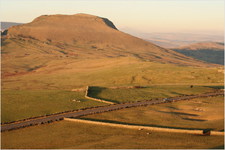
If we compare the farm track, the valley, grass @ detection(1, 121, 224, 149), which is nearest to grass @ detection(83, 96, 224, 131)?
the valley

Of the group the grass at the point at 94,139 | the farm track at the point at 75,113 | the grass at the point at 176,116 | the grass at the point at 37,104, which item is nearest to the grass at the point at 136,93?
the farm track at the point at 75,113

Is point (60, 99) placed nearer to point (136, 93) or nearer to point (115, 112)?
point (115, 112)

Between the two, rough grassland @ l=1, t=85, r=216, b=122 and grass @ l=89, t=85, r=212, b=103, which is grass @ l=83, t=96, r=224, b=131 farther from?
rough grassland @ l=1, t=85, r=216, b=122

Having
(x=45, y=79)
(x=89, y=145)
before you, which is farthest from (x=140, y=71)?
(x=89, y=145)

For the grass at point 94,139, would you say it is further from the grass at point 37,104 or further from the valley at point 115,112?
the grass at point 37,104

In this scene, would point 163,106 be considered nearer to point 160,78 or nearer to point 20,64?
point 160,78
